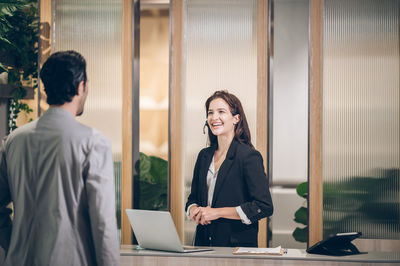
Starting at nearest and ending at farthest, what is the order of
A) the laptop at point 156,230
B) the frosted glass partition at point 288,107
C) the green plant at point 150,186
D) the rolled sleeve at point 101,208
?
the rolled sleeve at point 101,208, the laptop at point 156,230, the green plant at point 150,186, the frosted glass partition at point 288,107

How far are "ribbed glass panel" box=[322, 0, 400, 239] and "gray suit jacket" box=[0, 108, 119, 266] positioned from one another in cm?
208

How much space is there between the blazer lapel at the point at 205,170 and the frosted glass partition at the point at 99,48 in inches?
29.6

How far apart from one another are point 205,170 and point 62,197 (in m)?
1.53

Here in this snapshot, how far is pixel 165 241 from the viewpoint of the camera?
2600 mm

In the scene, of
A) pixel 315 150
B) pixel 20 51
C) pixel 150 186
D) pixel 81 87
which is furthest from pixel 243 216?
pixel 20 51

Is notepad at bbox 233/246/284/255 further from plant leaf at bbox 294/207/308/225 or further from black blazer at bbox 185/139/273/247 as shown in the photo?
plant leaf at bbox 294/207/308/225

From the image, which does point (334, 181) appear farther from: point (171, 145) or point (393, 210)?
point (171, 145)

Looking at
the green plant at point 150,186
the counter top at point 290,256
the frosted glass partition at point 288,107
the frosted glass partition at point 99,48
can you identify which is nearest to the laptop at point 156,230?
the counter top at point 290,256

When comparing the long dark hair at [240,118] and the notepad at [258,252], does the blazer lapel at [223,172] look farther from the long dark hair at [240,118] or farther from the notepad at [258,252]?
the notepad at [258,252]

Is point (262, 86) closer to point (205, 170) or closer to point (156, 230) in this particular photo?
point (205, 170)

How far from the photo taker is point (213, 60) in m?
3.53

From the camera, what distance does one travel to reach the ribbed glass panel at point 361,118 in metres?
3.34

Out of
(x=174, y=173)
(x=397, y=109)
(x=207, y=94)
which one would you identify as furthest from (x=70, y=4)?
(x=397, y=109)

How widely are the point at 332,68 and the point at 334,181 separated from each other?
80cm
